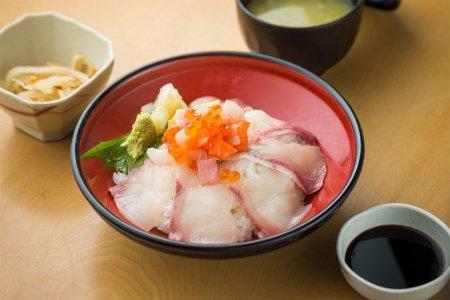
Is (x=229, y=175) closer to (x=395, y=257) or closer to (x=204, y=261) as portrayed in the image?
(x=204, y=261)

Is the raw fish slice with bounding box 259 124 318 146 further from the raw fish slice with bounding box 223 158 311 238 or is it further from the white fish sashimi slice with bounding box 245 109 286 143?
the raw fish slice with bounding box 223 158 311 238

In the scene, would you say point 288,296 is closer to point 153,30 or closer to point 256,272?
point 256,272

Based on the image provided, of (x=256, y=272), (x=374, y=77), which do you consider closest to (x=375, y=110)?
(x=374, y=77)

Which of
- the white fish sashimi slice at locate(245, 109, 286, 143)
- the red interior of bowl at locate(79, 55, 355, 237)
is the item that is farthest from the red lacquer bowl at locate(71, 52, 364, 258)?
the white fish sashimi slice at locate(245, 109, 286, 143)

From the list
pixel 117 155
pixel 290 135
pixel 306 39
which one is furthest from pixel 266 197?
pixel 306 39

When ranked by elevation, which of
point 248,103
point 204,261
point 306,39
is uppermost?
point 306,39

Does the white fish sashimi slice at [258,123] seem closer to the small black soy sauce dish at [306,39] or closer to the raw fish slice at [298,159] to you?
the raw fish slice at [298,159]
